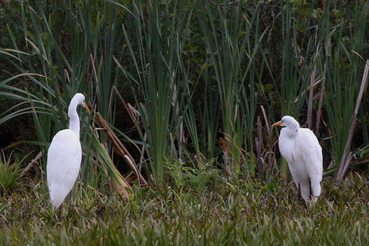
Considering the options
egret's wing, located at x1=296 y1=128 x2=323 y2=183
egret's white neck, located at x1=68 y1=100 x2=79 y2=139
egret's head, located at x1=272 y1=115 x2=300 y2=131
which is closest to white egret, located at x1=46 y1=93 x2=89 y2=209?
egret's white neck, located at x1=68 y1=100 x2=79 y2=139

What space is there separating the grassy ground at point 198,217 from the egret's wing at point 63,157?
25 cm

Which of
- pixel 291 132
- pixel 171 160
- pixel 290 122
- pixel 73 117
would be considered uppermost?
pixel 73 117

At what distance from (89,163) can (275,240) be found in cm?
210

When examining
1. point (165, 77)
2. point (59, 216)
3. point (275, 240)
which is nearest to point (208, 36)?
point (165, 77)

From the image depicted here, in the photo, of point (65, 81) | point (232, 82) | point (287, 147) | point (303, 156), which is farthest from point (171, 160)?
point (65, 81)

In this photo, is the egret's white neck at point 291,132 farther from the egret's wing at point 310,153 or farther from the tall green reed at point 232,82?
the tall green reed at point 232,82

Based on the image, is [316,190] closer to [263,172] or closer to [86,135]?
[263,172]

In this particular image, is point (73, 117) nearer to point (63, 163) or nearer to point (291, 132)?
point (63, 163)

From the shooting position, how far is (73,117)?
4816 millimetres

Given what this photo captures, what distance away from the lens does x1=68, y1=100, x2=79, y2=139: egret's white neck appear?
4.76 m

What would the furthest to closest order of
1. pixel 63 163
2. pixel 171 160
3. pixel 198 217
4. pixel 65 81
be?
pixel 171 160 < pixel 65 81 < pixel 63 163 < pixel 198 217

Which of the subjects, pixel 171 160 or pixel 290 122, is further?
pixel 171 160

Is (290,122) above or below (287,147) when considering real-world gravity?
above

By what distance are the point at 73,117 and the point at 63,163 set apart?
0.40m
